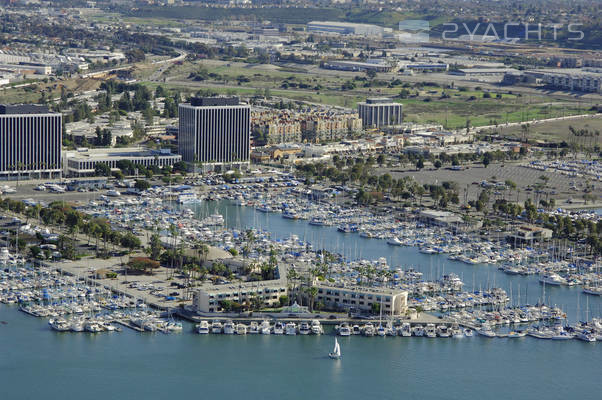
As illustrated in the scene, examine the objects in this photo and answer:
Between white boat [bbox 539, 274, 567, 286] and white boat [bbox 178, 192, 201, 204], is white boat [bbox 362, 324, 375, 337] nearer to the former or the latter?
white boat [bbox 539, 274, 567, 286]

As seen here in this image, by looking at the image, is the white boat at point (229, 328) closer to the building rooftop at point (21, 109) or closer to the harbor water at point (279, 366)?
the harbor water at point (279, 366)

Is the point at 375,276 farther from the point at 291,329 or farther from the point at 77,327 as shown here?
the point at 77,327

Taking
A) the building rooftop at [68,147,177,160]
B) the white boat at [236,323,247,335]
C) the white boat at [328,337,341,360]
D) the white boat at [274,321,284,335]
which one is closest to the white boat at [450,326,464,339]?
the white boat at [328,337,341,360]

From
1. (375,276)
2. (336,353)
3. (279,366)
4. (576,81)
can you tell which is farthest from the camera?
(576,81)

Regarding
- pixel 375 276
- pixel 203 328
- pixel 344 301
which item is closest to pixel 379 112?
pixel 375 276

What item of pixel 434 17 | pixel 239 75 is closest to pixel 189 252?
pixel 239 75

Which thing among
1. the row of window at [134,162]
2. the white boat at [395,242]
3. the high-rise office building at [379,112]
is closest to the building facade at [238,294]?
the white boat at [395,242]
